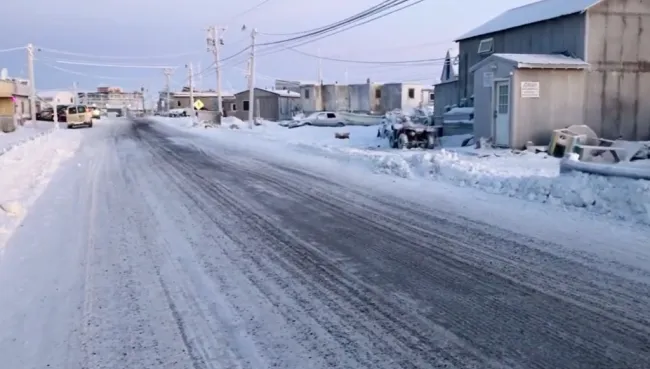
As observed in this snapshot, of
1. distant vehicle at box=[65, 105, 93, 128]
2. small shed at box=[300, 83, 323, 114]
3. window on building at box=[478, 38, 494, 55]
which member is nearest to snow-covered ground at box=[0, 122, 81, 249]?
window on building at box=[478, 38, 494, 55]

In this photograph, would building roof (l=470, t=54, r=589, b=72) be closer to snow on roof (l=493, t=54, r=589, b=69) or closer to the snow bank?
snow on roof (l=493, t=54, r=589, b=69)

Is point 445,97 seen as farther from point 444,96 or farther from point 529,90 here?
point 529,90

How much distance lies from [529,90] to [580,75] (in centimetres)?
293

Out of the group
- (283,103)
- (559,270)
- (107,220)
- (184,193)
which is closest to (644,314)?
(559,270)

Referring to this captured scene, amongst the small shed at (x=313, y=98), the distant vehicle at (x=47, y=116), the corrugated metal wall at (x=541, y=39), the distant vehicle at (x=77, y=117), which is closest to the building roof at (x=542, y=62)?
the corrugated metal wall at (x=541, y=39)

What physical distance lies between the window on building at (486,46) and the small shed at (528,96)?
7469 mm

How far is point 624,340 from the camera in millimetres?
4656

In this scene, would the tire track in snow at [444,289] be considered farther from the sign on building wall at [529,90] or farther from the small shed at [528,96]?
the sign on building wall at [529,90]

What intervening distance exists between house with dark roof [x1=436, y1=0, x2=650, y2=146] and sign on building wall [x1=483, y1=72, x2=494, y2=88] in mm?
39

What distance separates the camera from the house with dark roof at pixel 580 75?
74.8 feet

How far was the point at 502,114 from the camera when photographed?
920 inches

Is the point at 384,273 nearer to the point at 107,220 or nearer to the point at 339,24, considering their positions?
the point at 107,220

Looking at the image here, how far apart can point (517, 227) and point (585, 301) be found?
3.27 m

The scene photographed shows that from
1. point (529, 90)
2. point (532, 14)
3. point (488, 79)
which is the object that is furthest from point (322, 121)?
point (529, 90)
